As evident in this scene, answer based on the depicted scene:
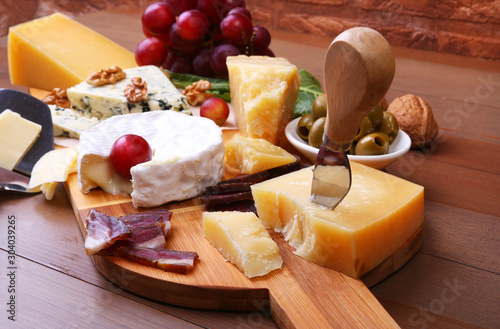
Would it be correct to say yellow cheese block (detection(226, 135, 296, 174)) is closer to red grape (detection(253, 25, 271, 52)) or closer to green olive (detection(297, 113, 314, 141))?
green olive (detection(297, 113, 314, 141))

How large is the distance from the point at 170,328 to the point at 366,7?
7.17 ft

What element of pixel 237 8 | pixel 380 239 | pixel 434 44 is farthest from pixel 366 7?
pixel 380 239

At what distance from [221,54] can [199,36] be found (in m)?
0.11

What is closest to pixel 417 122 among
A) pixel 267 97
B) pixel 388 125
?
pixel 388 125

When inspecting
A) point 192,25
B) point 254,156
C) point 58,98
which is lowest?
point 58,98

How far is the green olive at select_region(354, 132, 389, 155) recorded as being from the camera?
1.27m

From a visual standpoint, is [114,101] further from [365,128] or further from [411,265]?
[411,265]

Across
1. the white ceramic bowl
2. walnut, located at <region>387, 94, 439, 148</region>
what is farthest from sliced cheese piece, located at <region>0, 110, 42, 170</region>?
walnut, located at <region>387, 94, 439, 148</region>

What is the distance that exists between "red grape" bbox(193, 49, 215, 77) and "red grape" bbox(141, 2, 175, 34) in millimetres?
159

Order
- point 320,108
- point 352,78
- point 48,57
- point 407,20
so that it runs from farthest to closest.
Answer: point 407,20
point 48,57
point 320,108
point 352,78

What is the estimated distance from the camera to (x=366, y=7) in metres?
2.65

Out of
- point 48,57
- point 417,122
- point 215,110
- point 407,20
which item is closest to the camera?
point 417,122

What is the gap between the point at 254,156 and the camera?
126 centimetres

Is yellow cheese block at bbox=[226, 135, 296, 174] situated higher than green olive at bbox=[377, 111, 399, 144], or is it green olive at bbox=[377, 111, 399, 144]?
green olive at bbox=[377, 111, 399, 144]
